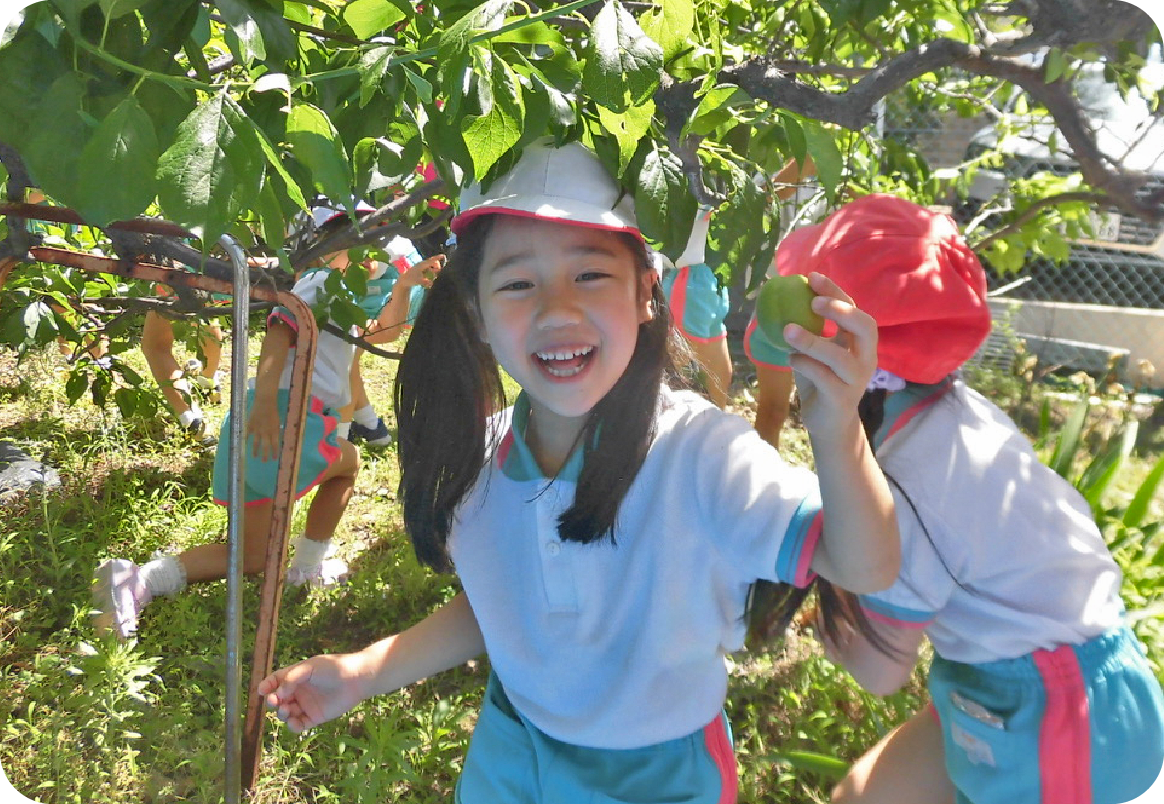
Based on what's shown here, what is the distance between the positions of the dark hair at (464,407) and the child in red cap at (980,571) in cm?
33

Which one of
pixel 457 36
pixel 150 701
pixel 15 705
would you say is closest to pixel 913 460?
pixel 457 36

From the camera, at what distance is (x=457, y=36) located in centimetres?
78

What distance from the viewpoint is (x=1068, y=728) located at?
1.32 meters

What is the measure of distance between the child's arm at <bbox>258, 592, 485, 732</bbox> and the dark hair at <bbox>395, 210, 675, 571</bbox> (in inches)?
4.4

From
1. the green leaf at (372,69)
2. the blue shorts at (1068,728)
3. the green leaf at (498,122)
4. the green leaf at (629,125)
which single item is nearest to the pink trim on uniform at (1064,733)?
the blue shorts at (1068,728)

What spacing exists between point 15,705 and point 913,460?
2.30m

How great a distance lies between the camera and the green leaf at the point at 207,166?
72cm

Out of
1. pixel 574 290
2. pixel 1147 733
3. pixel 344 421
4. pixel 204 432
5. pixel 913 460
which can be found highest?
pixel 574 290

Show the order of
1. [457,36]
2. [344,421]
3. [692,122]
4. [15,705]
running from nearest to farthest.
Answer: [457,36] < [692,122] < [15,705] < [344,421]

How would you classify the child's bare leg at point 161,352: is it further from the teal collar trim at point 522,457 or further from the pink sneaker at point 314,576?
the teal collar trim at point 522,457

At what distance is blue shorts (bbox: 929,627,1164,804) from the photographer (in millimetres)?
1315

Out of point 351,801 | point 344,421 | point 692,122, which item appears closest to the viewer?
point 692,122

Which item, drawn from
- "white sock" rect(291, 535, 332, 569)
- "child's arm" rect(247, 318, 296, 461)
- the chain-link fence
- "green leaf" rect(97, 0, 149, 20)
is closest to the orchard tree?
"green leaf" rect(97, 0, 149, 20)

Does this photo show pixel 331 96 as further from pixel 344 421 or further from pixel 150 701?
pixel 344 421
